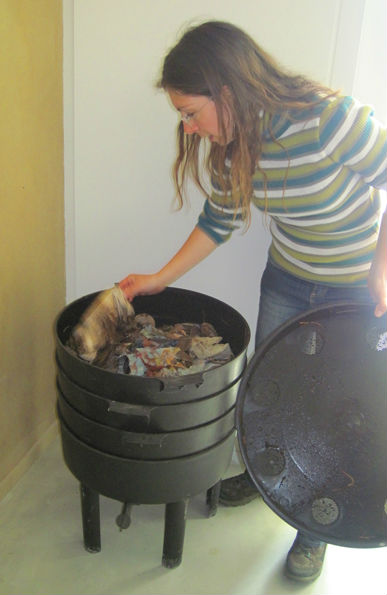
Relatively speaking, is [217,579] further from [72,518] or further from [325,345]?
[325,345]

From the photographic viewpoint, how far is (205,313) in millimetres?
1486

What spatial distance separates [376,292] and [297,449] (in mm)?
410

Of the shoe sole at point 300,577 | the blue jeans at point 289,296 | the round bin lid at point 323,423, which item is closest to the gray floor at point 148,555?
the shoe sole at point 300,577

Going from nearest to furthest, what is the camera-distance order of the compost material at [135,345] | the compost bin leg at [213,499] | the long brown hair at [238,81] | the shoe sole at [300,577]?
the long brown hair at [238,81]
the compost material at [135,345]
the shoe sole at [300,577]
the compost bin leg at [213,499]

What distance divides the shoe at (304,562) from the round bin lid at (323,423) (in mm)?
247

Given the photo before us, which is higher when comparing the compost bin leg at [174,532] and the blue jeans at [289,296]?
the blue jeans at [289,296]

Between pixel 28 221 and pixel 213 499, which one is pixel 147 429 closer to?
pixel 213 499

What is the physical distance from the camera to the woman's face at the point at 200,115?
1.07 m

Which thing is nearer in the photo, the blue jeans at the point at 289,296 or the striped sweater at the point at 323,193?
the striped sweater at the point at 323,193

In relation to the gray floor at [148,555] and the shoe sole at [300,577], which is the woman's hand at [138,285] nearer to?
the gray floor at [148,555]

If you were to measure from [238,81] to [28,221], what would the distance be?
71cm

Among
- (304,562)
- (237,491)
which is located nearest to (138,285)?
(237,491)

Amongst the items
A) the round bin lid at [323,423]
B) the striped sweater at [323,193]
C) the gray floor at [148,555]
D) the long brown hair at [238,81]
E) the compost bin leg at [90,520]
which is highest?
the long brown hair at [238,81]

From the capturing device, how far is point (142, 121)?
5.09 feet
